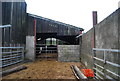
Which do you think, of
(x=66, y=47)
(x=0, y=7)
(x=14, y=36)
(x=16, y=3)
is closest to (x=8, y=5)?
(x=0, y=7)

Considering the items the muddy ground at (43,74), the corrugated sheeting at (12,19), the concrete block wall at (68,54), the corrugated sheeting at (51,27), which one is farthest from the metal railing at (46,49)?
the muddy ground at (43,74)

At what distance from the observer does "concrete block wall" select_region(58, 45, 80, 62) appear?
6.82 m

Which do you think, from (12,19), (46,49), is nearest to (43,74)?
(12,19)

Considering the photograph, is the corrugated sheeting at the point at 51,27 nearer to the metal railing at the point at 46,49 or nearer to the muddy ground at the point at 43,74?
the metal railing at the point at 46,49

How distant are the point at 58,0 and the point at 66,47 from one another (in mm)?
3801

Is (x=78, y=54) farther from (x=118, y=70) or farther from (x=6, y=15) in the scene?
(x=6, y=15)

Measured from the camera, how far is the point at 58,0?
21.8 feet

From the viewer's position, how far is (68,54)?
22.5 ft

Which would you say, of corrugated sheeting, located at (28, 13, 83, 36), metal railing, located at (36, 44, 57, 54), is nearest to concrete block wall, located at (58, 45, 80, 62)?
metal railing, located at (36, 44, 57, 54)

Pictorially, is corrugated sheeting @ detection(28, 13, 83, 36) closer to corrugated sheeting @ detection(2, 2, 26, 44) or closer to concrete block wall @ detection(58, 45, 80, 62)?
corrugated sheeting @ detection(2, 2, 26, 44)

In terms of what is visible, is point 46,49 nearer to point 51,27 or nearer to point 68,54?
point 51,27

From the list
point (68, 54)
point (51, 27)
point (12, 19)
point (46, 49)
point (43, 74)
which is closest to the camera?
point (43, 74)

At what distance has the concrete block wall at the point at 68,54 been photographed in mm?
6824

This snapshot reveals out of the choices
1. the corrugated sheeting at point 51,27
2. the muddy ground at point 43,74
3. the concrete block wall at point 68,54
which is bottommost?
the muddy ground at point 43,74
